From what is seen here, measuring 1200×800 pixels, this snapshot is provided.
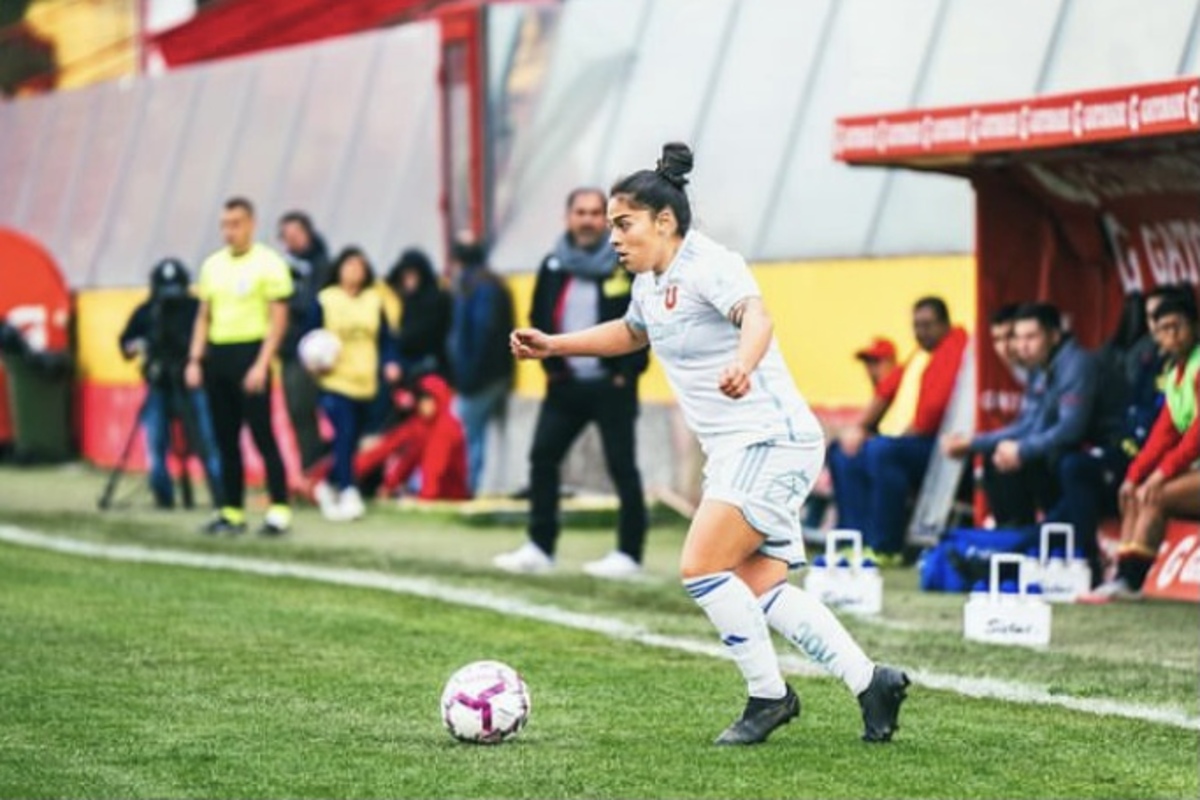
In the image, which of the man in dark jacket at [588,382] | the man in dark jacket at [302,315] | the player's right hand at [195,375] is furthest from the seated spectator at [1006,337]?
the man in dark jacket at [302,315]

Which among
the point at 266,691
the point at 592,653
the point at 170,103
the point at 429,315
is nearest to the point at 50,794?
the point at 266,691

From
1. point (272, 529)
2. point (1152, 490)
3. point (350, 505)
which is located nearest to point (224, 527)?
point (272, 529)

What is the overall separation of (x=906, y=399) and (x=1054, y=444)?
209 centimetres

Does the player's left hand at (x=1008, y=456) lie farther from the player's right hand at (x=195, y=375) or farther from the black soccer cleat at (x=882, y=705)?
the black soccer cleat at (x=882, y=705)

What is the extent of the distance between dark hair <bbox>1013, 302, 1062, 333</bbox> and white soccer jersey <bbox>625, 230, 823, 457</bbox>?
610 cm

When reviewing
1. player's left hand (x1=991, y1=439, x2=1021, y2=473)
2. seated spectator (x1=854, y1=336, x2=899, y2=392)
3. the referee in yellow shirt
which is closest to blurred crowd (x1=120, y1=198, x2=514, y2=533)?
the referee in yellow shirt

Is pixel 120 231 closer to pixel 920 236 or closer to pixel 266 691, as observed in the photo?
pixel 920 236

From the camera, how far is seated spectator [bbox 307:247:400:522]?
20.1m

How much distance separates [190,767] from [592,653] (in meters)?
3.42

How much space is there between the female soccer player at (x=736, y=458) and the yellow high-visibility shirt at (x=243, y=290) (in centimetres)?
882

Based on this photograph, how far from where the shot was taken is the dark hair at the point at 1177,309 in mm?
13711

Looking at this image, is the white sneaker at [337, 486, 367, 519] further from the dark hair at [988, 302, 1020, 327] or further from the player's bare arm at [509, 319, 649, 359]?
the player's bare arm at [509, 319, 649, 359]

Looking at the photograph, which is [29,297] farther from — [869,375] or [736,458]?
[736,458]

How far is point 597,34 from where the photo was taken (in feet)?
73.5
